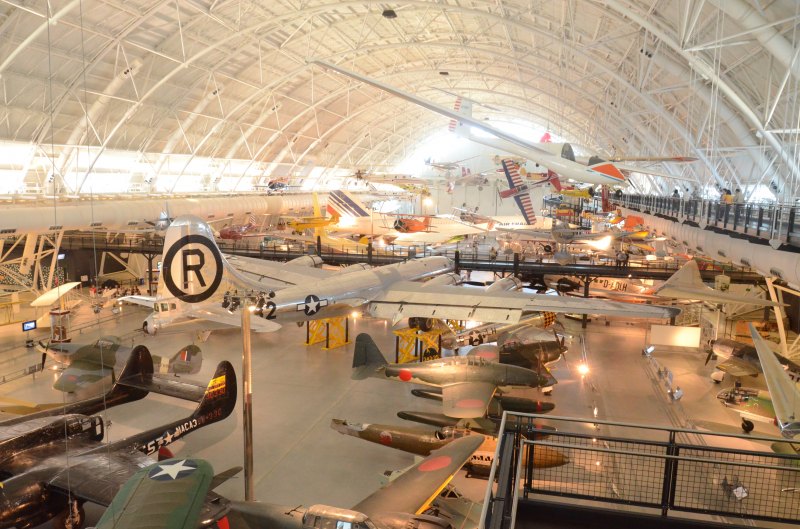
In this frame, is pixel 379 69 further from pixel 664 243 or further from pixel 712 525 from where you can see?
pixel 712 525

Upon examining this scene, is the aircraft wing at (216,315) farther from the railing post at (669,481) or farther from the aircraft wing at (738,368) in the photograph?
the aircraft wing at (738,368)

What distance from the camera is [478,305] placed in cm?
1617

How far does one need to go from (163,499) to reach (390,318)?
1089cm

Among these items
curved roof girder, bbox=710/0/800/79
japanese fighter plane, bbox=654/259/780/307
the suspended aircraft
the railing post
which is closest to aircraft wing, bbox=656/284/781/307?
japanese fighter plane, bbox=654/259/780/307

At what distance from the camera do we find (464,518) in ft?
31.3

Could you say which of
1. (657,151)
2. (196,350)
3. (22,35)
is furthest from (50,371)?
(657,151)

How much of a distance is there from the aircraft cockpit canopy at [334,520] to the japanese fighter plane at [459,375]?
5.91m

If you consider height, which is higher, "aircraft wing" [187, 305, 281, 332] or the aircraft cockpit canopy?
"aircraft wing" [187, 305, 281, 332]

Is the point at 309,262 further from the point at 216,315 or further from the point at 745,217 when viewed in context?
the point at 745,217

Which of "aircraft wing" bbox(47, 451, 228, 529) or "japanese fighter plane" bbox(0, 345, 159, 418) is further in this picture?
"japanese fighter plane" bbox(0, 345, 159, 418)

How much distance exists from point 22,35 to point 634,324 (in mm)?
33672

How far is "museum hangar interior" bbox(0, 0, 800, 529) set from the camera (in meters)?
9.13

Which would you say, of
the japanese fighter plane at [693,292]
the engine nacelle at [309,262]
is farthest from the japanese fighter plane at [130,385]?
the japanese fighter plane at [693,292]

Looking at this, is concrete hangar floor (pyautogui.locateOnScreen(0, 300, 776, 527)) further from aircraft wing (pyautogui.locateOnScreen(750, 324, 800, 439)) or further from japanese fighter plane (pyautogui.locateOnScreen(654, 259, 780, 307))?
aircraft wing (pyautogui.locateOnScreen(750, 324, 800, 439))
